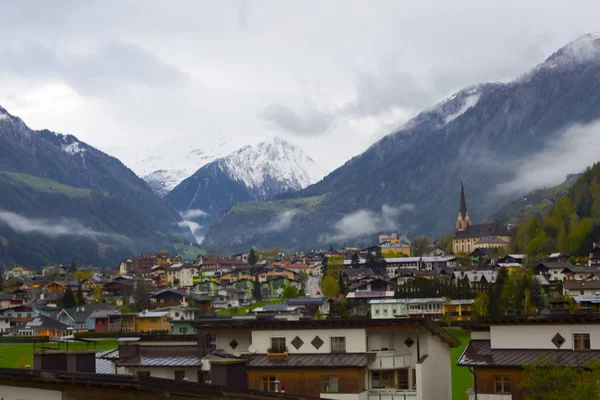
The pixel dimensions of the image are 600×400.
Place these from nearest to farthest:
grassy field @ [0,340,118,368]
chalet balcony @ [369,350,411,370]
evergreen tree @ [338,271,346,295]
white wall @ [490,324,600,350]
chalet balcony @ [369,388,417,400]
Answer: white wall @ [490,324,600,350]
chalet balcony @ [369,388,417,400]
chalet balcony @ [369,350,411,370]
grassy field @ [0,340,118,368]
evergreen tree @ [338,271,346,295]

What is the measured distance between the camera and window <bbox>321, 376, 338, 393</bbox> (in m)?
36.9

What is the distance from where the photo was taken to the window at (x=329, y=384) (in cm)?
A: 3688

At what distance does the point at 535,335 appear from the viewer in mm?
37312

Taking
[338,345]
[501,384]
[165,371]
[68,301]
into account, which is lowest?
[501,384]

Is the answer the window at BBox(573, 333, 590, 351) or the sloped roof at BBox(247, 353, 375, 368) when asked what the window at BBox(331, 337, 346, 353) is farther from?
the window at BBox(573, 333, 590, 351)

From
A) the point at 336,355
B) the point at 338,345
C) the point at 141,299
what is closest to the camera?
the point at 336,355

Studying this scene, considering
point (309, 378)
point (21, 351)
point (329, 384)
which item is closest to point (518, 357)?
point (329, 384)

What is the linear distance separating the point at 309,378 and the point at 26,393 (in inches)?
643

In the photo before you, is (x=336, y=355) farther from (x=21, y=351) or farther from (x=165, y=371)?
(x=21, y=351)

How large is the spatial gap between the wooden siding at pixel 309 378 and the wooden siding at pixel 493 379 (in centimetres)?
455

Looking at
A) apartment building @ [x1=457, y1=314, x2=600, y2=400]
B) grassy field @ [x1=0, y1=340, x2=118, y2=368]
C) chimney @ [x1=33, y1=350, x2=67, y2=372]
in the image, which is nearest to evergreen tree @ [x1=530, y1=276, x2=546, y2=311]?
grassy field @ [x1=0, y1=340, x2=118, y2=368]

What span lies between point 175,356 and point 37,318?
119587 millimetres

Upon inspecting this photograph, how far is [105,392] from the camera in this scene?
2148cm

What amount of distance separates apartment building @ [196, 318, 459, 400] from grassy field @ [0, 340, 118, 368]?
47.6 meters
